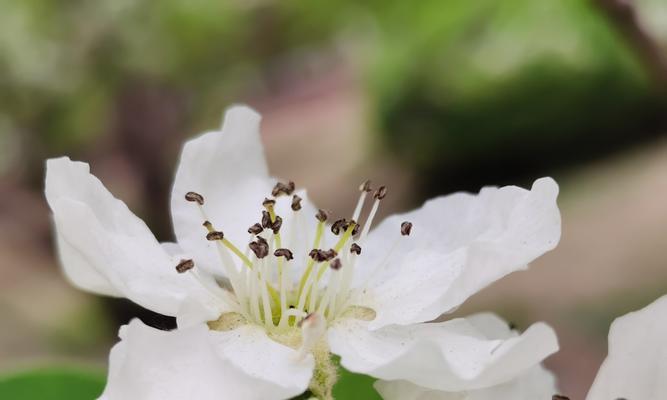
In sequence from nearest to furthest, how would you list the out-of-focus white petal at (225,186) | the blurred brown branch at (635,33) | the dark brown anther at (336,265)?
the dark brown anther at (336,265) → the out-of-focus white petal at (225,186) → the blurred brown branch at (635,33)

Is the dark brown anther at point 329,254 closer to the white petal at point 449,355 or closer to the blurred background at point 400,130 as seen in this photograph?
the white petal at point 449,355

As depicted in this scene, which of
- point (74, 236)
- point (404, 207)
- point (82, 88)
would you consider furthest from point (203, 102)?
point (74, 236)

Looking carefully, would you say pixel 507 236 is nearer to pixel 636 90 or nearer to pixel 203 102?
pixel 636 90

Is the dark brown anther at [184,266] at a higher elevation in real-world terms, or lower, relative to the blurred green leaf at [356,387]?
higher

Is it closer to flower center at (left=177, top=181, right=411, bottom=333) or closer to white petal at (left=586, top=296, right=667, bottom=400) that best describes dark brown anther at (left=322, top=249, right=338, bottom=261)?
flower center at (left=177, top=181, right=411, bottom=333)

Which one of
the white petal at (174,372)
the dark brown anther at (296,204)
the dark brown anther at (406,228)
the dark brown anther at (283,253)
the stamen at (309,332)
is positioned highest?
the dark brown anther at (296,204)

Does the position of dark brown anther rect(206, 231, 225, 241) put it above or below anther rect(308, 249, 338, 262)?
above

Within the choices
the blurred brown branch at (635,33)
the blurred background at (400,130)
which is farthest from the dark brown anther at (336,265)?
the blurred background at (400,130)

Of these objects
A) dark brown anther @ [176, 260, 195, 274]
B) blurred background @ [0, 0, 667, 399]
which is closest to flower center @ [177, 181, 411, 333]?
dark brown anther @ [176, 260, 195, 274]
